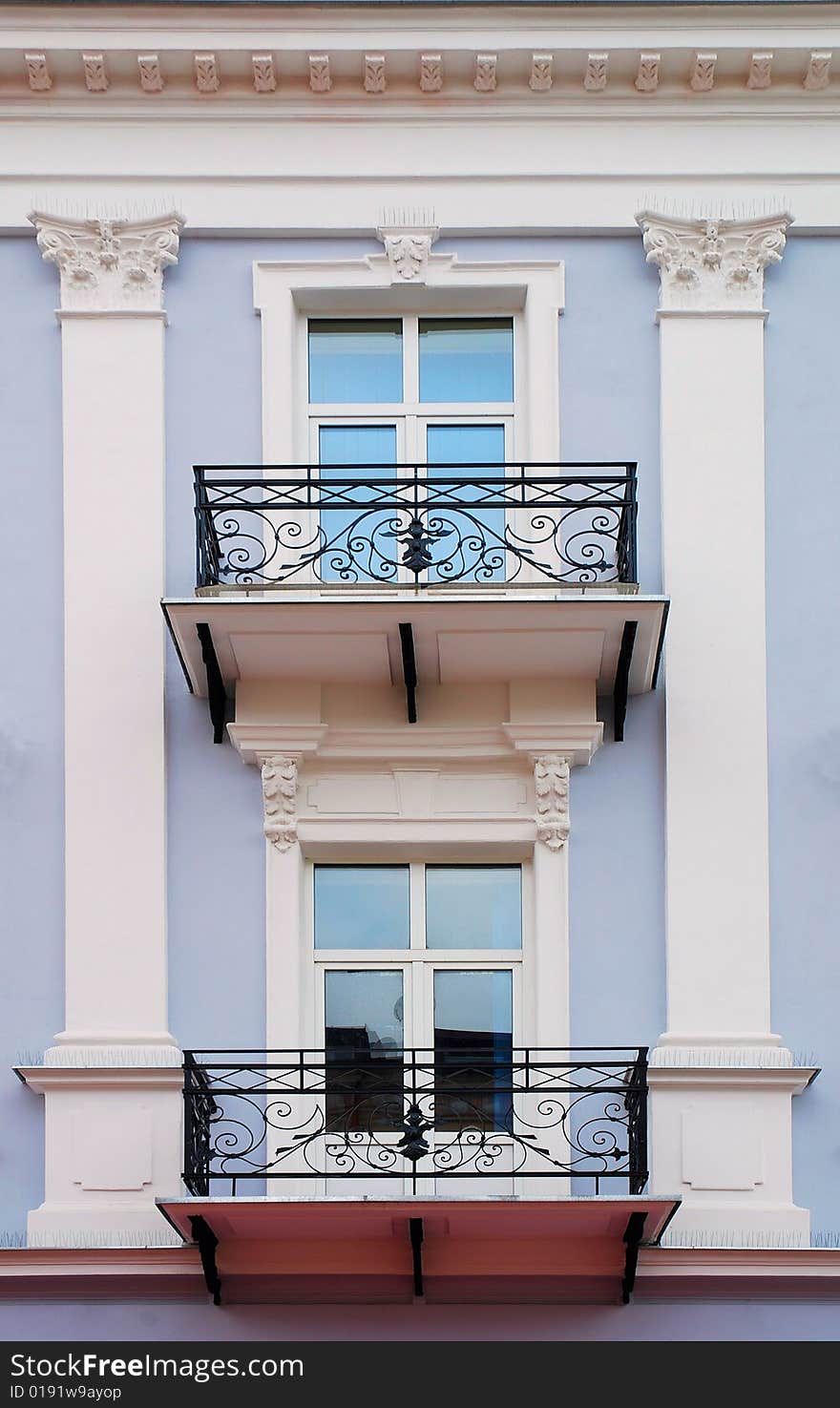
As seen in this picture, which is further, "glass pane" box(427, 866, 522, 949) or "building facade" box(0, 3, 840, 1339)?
"glass pane" box(427, 866, 522, 949)

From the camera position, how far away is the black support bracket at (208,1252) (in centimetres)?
Answer: 1076

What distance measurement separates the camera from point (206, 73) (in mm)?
12578

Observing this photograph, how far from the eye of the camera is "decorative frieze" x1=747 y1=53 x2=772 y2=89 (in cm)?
1252

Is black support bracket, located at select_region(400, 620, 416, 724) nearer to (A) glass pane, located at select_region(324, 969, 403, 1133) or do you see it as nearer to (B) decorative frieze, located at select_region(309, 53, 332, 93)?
(A) glass pane, located at select_region(324, 969, 403, 1133)

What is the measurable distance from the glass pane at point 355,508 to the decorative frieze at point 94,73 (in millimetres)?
2496

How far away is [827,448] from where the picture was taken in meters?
12.4

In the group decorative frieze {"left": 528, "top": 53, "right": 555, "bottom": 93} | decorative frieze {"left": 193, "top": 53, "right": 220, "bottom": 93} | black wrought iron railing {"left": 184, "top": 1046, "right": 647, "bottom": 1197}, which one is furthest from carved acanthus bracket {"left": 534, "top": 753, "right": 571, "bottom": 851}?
decorative frieze {"left": 193, "top": 53, "right": 220, "bottom": 93}

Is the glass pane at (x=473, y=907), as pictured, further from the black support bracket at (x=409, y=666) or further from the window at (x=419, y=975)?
the black support bracket at (x=409, y=666)

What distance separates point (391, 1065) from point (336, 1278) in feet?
3.83

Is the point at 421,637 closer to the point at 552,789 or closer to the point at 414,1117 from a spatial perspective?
the point at 552,789

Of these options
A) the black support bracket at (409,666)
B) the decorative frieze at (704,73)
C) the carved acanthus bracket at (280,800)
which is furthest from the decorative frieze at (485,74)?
the carved acanthus bracket at (280,800)

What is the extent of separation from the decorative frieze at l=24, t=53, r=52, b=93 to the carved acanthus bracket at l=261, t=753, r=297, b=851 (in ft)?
14.5

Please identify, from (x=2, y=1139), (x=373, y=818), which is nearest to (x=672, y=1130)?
(x=373, y=818)

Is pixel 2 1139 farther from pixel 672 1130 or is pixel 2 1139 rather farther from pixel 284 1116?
pixel 672 1130
